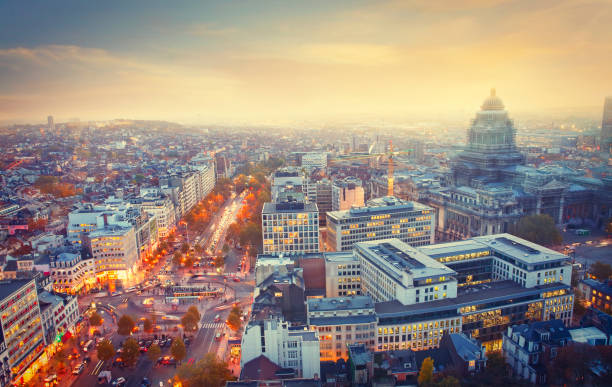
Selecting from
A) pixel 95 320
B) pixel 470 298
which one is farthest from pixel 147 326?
pixel 470 298

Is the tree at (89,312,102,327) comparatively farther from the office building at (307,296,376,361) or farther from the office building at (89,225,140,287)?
the office building at (307,296,376,361)

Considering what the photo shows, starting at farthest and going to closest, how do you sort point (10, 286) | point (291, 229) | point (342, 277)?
point (291, 229) < point (342, 277) < point (10, 286)

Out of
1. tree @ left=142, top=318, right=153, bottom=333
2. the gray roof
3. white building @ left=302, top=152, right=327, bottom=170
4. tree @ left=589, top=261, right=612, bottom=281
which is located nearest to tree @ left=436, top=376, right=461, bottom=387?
tree @ left=142, top=318, right=153, bottom=333

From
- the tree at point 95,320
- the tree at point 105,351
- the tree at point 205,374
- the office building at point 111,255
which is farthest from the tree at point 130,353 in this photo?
the office building at point 111,255

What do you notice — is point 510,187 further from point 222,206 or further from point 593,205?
point 222,206

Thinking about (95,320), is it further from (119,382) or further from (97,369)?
(119,382)

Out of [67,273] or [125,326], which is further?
[67,273]

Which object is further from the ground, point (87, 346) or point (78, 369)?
point (78, 369)

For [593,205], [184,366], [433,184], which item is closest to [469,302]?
[184,366]
